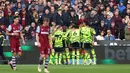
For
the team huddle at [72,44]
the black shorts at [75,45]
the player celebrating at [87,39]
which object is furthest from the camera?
the black shorts at [75,45]

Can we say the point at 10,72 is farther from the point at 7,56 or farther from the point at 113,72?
the point at 7,56

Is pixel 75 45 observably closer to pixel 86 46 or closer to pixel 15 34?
pixel 86 46

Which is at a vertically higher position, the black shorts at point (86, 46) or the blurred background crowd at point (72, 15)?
the blurred background crowd at point (72, 15)

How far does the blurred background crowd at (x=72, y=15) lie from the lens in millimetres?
28297

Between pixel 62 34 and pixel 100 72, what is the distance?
25.7 ft

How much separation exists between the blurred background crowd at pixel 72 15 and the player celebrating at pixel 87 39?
71 centimetres

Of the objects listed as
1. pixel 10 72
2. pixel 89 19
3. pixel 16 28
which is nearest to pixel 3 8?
pixel 89 19

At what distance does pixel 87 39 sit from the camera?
27438 millimetres

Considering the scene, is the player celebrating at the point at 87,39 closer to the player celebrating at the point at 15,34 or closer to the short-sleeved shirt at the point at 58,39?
the short-sleeved shirt at the point at 58,39

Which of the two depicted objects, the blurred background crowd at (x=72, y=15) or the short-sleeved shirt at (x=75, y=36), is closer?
the short-sleeved shirt at (x=75, y=36)

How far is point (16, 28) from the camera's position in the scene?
22.3m

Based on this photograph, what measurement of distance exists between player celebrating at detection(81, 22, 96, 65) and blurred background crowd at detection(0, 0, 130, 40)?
2.34 feet

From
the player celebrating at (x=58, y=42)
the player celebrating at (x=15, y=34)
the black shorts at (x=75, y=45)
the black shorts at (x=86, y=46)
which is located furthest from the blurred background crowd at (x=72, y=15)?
the player celebrating at (x=15, y=34)

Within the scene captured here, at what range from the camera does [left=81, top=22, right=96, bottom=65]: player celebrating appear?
27.2 meters
